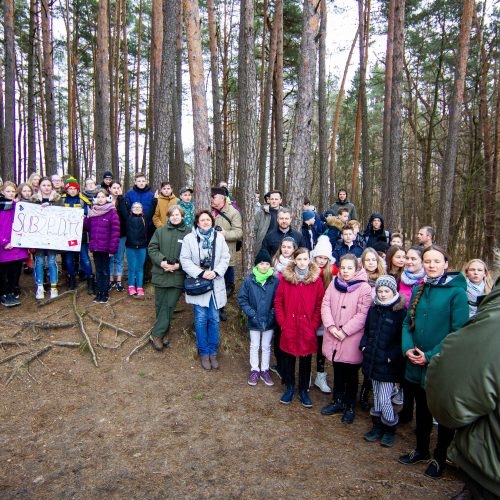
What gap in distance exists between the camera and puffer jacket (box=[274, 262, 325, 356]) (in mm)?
4535

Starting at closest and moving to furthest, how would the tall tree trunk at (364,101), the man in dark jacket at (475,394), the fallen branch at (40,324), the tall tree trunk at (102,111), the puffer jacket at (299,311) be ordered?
the man in dark jacket at (475,394), the puffer jacket at (299,311), the fallen branch at (40,324), the tall tree trunk at (102,111), the tall tree trunk at (364,101)

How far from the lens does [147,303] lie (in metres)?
6.70

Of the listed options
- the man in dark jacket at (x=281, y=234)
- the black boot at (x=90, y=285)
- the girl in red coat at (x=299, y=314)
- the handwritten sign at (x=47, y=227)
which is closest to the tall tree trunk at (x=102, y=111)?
the handwritten sign at (x=47, y=227)

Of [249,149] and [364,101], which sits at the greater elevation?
[364,101]

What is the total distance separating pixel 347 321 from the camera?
428 cm

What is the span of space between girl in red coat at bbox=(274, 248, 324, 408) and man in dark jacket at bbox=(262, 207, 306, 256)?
1.11 meters

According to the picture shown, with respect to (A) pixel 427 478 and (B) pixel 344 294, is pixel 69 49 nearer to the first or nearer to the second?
(B) pixel 344 294

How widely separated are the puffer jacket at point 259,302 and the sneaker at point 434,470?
7.45 ft

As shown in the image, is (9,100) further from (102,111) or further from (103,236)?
(103,236)

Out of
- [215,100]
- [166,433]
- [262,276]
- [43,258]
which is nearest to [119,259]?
[43,258]

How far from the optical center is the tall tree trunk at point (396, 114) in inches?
444

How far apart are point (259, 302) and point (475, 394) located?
3438 millimetres

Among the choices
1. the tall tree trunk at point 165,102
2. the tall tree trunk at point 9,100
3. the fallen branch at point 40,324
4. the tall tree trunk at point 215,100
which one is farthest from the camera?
the tall tree trunk at point 215,100

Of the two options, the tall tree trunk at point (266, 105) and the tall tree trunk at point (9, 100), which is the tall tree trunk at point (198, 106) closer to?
the tall tree trunk at point (9, 100)
